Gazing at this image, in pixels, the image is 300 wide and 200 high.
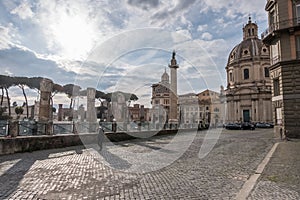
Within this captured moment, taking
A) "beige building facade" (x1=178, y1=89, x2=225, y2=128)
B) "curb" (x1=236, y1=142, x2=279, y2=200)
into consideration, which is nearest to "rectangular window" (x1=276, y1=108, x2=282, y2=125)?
"curb" (x1=236, y1=142, x2=279, y2=200)

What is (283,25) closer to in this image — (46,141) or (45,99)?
(45,99)

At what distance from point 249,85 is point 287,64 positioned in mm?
38097

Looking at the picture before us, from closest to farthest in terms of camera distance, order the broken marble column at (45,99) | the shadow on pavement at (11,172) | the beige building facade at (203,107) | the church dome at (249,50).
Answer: the shadow on pavement at (11,172)
the broken marble column at (45,99)
the church dome at (249,50)
the beige building facade at (203,107)

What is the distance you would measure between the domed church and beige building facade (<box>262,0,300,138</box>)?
3496cm

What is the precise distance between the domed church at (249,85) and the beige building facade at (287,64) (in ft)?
115

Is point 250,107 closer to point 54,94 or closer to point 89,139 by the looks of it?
point 54,94

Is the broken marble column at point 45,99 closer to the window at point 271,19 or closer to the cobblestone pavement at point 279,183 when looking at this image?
the cobblestone pavement at point 279,183

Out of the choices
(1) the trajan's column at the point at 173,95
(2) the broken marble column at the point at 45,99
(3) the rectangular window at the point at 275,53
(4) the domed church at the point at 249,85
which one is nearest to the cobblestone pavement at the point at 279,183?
(2) the broken marble column at the point at 45,99

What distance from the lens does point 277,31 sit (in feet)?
65.6

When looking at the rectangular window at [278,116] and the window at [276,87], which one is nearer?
the rectangular window at [278,116]

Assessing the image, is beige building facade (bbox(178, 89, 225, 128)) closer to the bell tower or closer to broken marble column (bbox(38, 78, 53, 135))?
the bell tower

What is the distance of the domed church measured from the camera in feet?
174

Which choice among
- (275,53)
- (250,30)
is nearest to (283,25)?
(275,53)

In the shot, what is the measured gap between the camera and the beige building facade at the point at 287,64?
19.1m
